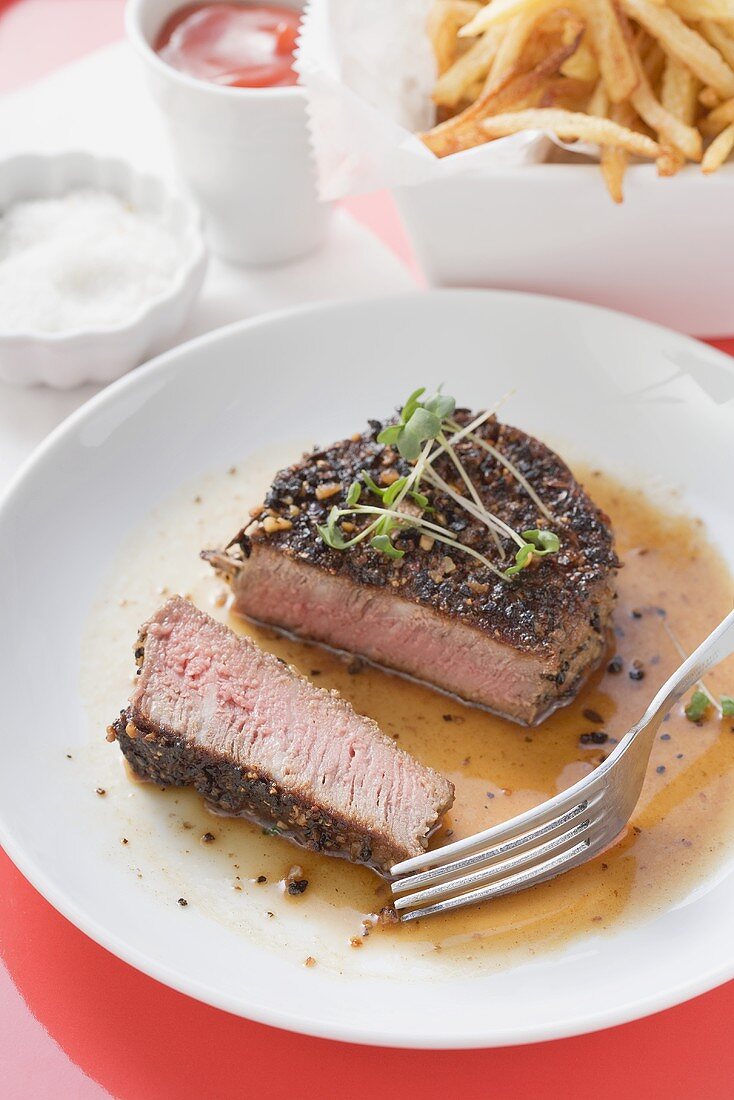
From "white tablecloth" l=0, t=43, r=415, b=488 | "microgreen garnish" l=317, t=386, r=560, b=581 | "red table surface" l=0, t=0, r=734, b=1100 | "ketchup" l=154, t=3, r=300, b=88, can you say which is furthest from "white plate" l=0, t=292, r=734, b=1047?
"ketchup" l=154, t=3, r=300, b=88

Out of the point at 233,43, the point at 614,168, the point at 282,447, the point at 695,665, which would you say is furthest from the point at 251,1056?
the point at 233,43

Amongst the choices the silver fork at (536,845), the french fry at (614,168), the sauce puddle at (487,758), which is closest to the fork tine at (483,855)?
the silver fork at (536,845)

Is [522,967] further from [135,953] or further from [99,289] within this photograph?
[99,289]

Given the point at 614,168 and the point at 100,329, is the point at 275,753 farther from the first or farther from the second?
the point at 614,168

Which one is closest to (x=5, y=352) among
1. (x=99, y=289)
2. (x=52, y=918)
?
(x=99, y=289)

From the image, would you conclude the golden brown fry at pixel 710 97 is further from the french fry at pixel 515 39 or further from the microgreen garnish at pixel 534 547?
the microgreen garnish at pixel 534 547

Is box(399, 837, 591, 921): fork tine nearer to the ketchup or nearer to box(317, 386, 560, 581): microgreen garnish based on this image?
box(317, 386, 560, 581): microgreen garnish
